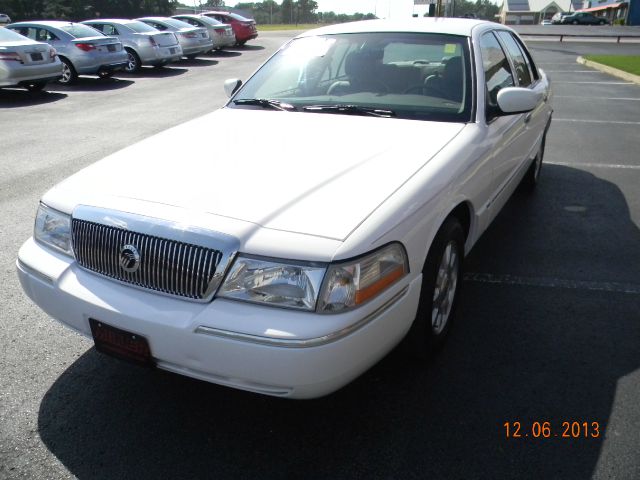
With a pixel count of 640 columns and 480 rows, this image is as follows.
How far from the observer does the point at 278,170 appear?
2.73m

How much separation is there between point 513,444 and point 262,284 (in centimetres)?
130

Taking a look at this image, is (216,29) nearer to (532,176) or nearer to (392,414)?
(532,176)

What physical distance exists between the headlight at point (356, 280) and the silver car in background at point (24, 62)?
39.5 feet

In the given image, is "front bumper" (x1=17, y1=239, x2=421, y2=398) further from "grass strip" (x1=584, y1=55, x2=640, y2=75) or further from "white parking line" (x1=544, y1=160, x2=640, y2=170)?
"grass strip" (x1=584, y1=55, x2=640, y2=75)

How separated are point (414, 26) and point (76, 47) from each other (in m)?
12.6

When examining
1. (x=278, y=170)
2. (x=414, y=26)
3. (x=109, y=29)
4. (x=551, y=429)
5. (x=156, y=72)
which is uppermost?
(x=414, y=26)

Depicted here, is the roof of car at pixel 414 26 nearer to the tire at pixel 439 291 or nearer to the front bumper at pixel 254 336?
the tire at pixel 439 291

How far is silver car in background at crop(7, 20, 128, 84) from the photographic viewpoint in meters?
14.3

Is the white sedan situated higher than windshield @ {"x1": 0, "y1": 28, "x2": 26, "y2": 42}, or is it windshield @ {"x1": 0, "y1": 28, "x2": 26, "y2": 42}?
windshield @ {"x1": 0, "y1": 28, "x2": 26, "y2": 42}

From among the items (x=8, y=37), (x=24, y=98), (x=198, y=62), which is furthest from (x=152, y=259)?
(x=198, y=62)

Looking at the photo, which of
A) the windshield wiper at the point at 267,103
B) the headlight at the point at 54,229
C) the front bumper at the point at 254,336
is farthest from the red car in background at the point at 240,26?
the front bumper at the point at 254,336

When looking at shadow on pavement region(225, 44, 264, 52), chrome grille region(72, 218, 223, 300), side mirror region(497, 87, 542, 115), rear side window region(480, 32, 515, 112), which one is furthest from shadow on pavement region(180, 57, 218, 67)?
chrome grille region(72, 218, 223, 300)

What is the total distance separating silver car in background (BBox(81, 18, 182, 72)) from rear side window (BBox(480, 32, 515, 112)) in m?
14.7

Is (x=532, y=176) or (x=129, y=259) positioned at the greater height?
(x=129, y=259)
